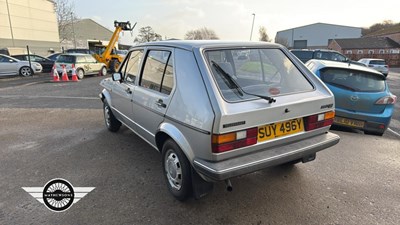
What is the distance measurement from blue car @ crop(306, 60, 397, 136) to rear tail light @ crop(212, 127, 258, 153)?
126 inches

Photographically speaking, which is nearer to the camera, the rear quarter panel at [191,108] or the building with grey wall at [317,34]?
the rear quarter panel at [191,108]

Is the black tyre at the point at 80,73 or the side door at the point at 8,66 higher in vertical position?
the side door at the point at 8,66

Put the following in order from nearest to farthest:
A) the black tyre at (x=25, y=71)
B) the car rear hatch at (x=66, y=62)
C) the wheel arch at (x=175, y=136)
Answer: the wheel arch at (x=175, y=136) → the car rear hatch at (x=66, y=62) → the black tyre at (x=25, y=71)

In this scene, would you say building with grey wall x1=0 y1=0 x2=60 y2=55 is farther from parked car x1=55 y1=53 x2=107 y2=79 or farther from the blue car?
the blue car

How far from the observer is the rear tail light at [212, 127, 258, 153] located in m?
2.26

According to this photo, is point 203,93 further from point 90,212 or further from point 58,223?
point 58,223

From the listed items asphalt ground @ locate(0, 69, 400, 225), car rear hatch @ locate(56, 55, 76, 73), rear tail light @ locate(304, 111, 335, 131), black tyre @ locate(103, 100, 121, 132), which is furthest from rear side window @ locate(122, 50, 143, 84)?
car rear hatch @ locate(56, 55, 76, 73)

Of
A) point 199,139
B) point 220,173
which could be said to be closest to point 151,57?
point 199,139

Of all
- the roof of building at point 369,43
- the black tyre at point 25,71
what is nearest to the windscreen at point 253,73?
the black tyre at point 25,71

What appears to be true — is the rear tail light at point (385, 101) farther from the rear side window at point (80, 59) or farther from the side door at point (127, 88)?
the rear side window at point (80, 59)

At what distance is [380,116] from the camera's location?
4.68 meters

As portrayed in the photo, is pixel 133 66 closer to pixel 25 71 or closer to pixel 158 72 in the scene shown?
pixel 158 72

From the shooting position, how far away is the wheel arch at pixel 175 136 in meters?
2.50

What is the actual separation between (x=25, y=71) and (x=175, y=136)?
1686 centimetres
